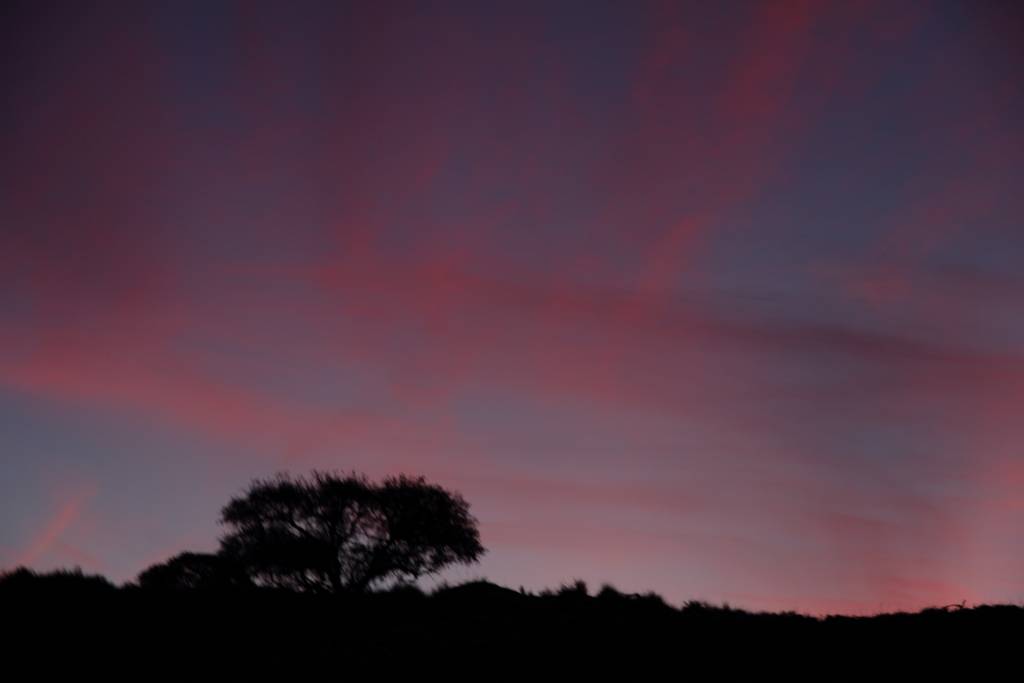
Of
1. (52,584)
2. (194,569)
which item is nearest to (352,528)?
(194,569)

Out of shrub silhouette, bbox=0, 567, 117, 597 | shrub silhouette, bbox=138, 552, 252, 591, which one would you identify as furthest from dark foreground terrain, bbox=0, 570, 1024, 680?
shrub silhouette, bbox=138, 552, 252, 591

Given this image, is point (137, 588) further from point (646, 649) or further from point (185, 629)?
point (646, 649)

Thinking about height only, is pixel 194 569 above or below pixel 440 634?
above

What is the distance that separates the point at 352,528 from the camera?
52812mm

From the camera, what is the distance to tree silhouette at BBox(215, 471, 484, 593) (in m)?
51.5

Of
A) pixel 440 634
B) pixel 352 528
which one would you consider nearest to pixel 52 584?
pixel 440 634

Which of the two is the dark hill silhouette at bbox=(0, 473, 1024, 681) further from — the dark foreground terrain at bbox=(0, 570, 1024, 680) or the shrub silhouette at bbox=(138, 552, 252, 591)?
the shrub silhouette at bbox=(138, 552, 252, 591)

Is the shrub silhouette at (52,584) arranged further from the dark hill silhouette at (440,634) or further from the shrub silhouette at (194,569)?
the shrub silhouette at (194,569)

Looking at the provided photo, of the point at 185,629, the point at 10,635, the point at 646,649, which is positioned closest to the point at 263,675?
the point at 185,629

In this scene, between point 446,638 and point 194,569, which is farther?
point 194,569

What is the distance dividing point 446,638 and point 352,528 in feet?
108

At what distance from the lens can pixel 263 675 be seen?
17.8 metres

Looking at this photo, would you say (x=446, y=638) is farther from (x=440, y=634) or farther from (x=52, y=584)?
(x=52, y=584)

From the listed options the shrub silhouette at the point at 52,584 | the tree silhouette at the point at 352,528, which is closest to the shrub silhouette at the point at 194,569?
the tree silhouette at the point at 352,528
